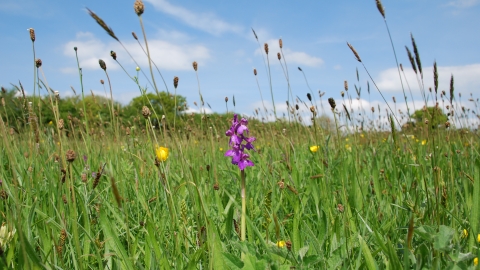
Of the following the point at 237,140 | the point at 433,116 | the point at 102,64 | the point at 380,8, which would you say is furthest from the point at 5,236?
the point at 380,8

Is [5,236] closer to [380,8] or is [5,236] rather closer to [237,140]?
[237,140]

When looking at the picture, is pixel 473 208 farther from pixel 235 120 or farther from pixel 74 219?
pixel 74 219

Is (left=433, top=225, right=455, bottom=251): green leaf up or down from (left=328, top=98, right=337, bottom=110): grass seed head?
down

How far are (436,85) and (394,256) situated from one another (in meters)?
0.77

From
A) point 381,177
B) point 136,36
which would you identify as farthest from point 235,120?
point 381,177

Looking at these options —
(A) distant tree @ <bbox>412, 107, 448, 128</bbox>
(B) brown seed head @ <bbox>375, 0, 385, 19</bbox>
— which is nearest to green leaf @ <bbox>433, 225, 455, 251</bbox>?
(A) distant tree @ <bbox>412, 107, 448, 128</bbox>

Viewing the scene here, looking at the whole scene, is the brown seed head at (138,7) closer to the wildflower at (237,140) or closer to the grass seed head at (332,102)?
the wildflower at (237,140)

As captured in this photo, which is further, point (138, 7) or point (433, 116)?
point (433, 116)

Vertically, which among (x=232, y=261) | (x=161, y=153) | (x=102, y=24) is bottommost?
(x=232, y=261)

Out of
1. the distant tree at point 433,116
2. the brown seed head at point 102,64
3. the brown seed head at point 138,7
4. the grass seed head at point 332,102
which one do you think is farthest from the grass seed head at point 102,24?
the distant tree at point 433,116

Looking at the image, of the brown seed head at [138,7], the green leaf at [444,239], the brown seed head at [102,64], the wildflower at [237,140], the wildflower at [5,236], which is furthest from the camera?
the brown seed head at [102,64]

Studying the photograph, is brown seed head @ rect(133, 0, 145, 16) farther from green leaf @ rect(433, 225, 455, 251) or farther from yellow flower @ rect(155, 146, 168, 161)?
green leaf @ rect(433, 225, 455, 251)

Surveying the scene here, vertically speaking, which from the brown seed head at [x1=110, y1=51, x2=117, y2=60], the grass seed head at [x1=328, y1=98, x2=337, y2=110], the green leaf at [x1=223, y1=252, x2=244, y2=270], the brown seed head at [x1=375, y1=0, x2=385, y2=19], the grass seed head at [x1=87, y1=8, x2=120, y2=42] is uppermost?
the brown seed head at [x1=375, y1=0, x2=385, y2=19]

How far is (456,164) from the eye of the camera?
281 cm
